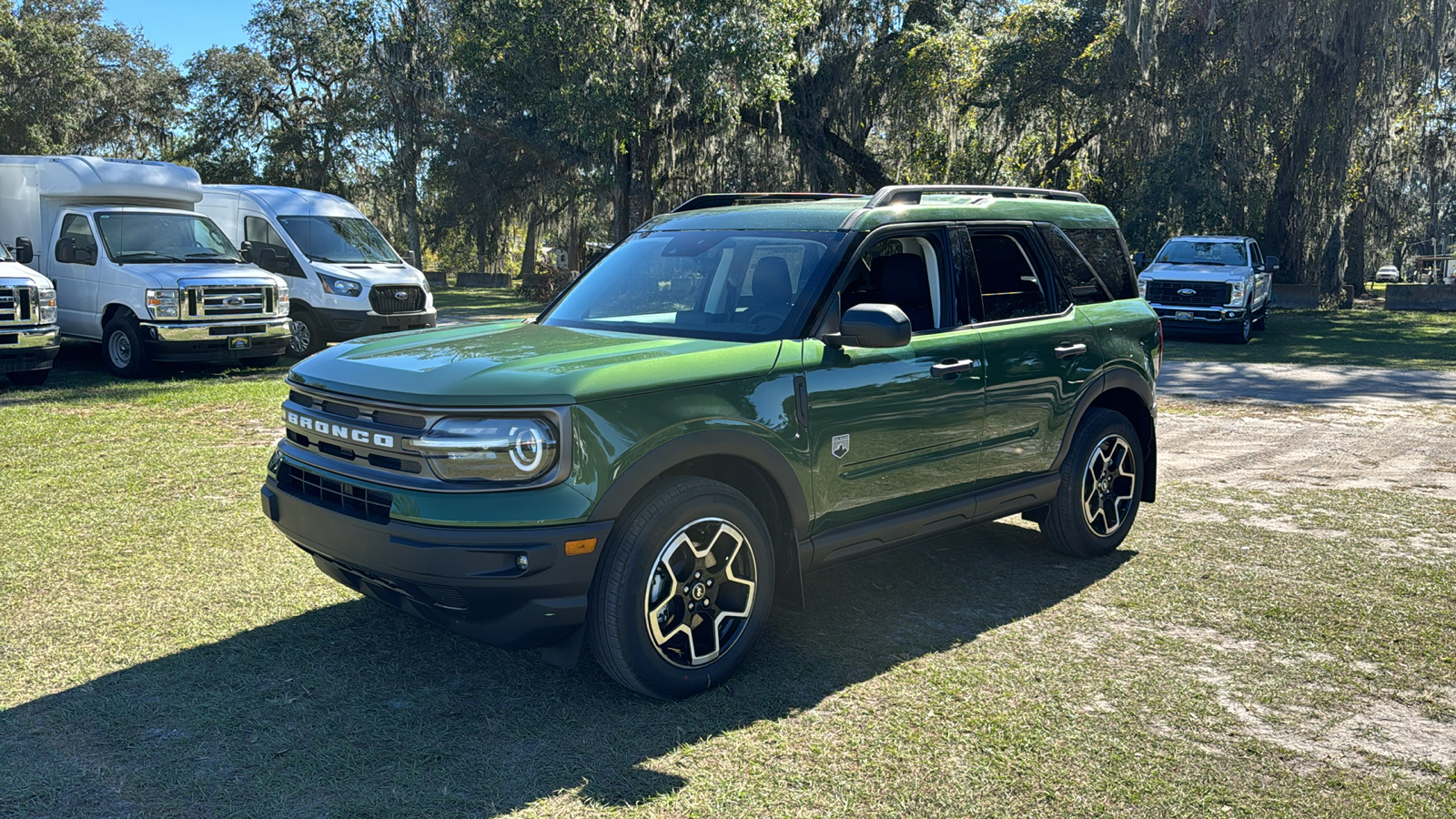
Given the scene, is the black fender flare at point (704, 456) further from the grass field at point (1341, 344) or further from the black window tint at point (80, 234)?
the grass field at point (1341, 344)

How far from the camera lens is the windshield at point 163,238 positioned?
14.0 metres

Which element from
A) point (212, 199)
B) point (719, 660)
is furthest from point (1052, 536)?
point (212, 199)

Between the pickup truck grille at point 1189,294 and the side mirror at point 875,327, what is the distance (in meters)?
17.6

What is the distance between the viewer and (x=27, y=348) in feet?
38.9

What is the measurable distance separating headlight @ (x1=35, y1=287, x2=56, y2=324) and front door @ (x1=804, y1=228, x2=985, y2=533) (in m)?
10.5

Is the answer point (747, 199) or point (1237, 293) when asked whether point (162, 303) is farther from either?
point (1237, 293)

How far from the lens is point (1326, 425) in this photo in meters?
11.1

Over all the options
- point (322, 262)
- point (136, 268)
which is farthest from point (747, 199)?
point (322, 262)

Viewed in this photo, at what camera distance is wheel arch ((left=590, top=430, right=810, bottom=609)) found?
3930mm

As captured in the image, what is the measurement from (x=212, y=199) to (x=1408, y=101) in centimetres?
2750

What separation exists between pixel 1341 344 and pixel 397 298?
16975mm

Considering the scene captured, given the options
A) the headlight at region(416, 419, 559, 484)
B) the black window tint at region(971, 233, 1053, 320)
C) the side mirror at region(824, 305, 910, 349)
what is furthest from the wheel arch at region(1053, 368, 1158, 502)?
the headlight at region(416, 419, 559, 484)

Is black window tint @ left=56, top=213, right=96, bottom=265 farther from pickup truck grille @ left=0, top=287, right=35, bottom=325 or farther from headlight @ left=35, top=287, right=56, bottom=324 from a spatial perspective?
pickup truck grille @ left=0, top=287, right=35, bottom=325

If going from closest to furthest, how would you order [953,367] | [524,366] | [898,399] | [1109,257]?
[524,366] < [898,399] < [953,367] < [1109,257]
